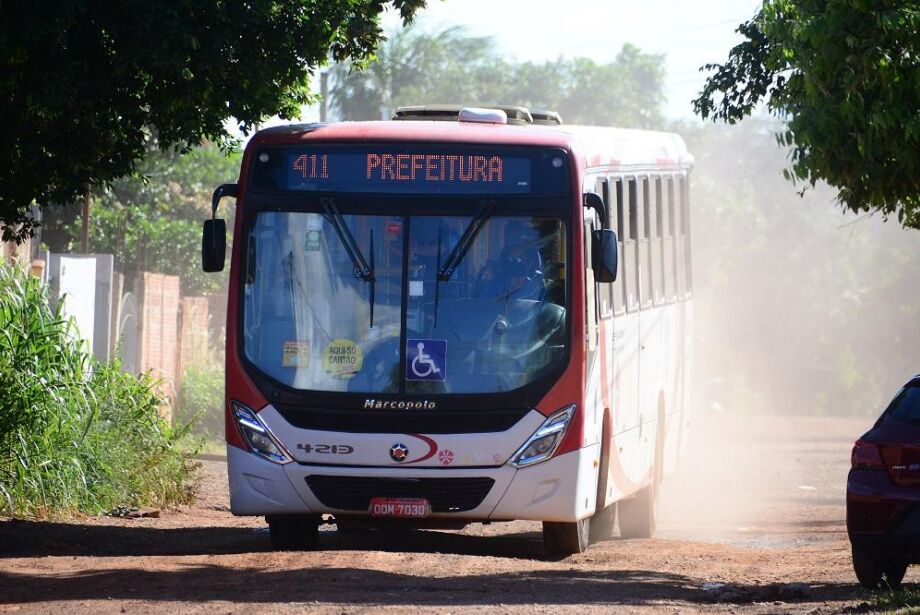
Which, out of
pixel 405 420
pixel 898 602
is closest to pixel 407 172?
pixel 405 420

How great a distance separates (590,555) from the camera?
12875 millimetres

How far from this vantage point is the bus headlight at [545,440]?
37.2 ft

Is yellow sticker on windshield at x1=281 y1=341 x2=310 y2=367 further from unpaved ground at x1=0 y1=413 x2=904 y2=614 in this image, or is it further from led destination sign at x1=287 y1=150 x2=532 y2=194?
unpaved ground at x1=0 y1=413 x2=904 y2=614

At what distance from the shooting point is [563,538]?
12234 millimetres

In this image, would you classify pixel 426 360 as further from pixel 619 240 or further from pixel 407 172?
pixel 619 240

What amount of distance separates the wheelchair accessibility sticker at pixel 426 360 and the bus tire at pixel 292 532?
1472mm

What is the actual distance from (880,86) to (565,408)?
3.09 meters

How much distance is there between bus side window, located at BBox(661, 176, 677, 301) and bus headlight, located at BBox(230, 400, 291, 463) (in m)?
6.27

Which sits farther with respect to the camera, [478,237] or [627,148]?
[627,148]

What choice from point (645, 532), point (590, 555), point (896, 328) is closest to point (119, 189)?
point (645, 532)

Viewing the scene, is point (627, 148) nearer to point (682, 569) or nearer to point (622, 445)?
point (622, 445)

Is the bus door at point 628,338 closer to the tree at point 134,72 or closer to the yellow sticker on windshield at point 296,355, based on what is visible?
the tree at point 134,72

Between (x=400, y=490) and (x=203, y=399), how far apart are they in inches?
655

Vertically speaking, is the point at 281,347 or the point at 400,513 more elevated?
the point at 281,347
